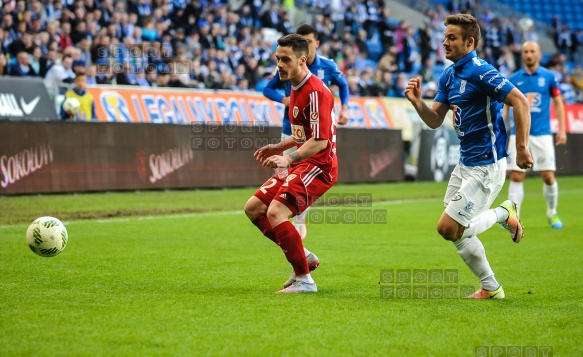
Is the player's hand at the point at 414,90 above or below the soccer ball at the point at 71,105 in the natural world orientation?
above

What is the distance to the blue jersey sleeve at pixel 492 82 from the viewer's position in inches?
275

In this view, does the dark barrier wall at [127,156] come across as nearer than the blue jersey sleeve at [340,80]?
No

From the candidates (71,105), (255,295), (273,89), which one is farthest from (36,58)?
(255,295)

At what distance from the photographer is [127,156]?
59.3ft

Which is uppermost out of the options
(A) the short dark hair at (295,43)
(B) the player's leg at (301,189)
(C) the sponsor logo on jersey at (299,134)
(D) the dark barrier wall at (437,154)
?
(A) the short dark hair at (295,43)

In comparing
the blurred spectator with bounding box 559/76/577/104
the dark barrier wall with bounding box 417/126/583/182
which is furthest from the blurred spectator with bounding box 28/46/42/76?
the blurred spectator with bounding box 559/76/577/104

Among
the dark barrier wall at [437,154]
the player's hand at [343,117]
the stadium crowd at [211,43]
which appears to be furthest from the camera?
the dark barrier wall at [437,154]

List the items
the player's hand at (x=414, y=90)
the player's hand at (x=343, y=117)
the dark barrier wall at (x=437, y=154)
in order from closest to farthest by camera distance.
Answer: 1. the player's hand at (x=414, y=90)
2. the player's hand at (x=343, y=117)
3. the dark barrier wall at (x=437, y=154)

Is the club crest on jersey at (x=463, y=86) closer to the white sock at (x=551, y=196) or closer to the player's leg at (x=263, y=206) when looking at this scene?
the player's leg at (x=263, y=206)

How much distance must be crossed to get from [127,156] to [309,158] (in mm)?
10963

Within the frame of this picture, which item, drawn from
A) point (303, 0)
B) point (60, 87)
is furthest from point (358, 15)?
point (60, 87)

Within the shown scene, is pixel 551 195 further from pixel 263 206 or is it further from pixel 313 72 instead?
pixel 263 206

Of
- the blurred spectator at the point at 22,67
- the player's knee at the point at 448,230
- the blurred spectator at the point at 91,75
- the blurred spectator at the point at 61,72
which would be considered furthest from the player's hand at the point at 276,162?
the blurred spectator at the point at 91,75

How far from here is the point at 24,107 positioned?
1772cm
